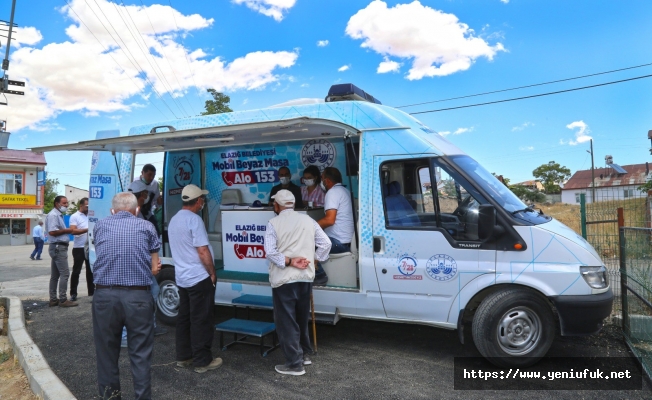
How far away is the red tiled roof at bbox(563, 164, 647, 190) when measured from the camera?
58.2m

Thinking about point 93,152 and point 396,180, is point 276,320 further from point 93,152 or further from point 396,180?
point 93,152

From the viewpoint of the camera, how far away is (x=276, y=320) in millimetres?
4820

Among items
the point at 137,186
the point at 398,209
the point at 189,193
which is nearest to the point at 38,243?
the point at 137,186

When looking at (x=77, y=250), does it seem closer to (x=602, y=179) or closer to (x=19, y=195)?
(x=19, y=195)

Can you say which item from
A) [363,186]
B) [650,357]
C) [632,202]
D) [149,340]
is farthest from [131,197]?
[632,202]

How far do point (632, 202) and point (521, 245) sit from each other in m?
3.51

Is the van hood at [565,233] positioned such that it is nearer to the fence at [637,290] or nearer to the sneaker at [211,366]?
the fence at [637,290]

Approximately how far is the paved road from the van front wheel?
1.40ft

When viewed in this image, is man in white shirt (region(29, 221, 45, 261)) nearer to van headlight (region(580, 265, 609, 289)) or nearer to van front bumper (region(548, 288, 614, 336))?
van front bumper (region(548, 288, 614, 336))

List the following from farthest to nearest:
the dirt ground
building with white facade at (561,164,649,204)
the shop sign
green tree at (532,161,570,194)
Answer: green tree at (532,161,570,194) < building with white facade at (561,164,649,204) < the shop sign < the dirt ground

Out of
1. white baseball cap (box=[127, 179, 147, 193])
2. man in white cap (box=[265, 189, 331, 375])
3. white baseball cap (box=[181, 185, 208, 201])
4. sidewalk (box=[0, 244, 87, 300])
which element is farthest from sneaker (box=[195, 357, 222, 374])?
sidewalk (box=[0, 244, 87, 300])

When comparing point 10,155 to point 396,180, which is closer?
point 396,180

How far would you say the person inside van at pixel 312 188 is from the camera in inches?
267

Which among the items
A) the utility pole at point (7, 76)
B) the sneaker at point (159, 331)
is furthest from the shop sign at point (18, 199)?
the sneaker at point (159, 331)
